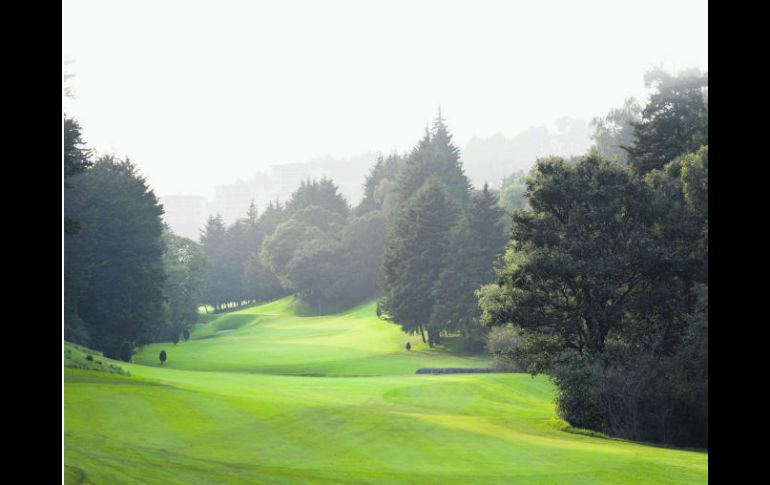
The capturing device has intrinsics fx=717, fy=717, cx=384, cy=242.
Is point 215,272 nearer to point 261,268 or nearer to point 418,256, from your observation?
point 261,268

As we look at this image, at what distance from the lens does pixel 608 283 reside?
2611 centimetres

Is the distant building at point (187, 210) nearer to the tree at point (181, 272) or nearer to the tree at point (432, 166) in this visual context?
the tree at point (181, 272)

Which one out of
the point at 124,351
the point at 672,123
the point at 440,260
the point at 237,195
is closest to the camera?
the point at 237,195

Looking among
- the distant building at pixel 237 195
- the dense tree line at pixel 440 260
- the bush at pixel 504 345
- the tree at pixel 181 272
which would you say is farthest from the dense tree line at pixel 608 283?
the tree at pixel 181 272

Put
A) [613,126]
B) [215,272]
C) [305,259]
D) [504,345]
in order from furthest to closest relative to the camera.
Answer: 1. [305,259]
2. [613,126]
3. [215,272]
4. [504,345]

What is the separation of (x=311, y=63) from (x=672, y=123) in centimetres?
2393

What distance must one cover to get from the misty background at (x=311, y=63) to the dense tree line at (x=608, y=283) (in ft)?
19.4

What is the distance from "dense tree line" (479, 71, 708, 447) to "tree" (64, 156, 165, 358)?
2068 centimetres

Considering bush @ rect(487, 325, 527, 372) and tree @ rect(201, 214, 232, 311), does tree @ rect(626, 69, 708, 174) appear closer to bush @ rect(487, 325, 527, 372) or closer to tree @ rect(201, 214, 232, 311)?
bush @ rect(487, 325, 527, 372)

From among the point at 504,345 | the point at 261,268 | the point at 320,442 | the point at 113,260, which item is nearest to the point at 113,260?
the point at 113,260

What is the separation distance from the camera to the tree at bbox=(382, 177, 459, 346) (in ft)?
203

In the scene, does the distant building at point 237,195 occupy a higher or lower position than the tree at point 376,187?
lower

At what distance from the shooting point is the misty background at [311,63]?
15.7m

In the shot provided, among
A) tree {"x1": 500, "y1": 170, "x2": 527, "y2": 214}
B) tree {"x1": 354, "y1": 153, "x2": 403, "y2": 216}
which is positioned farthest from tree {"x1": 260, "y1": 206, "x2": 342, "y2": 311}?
tree {"x1": 500, "y1": 170, "x2": 527, "y2": 214}
